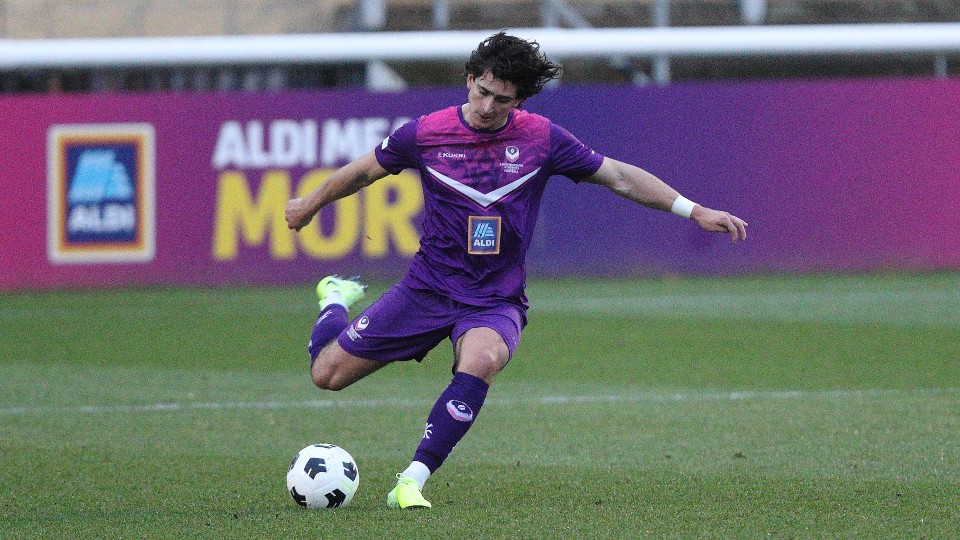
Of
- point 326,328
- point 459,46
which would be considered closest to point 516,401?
point 326,328

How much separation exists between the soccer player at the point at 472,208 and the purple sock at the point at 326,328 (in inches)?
7.4

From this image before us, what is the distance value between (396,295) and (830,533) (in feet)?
6.90

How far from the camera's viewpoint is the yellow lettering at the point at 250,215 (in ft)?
55.7

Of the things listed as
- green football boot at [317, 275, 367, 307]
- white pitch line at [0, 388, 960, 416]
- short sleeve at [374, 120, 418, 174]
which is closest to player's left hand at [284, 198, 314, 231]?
short sleeve at [374, 120, 418, 174]

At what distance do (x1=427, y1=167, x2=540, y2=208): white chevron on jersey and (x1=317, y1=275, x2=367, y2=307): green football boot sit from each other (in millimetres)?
1128

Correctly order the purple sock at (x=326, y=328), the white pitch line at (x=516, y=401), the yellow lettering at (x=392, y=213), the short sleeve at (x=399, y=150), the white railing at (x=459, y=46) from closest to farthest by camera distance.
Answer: the short sleeve at (x=399, y=150) < the purple sock at (x=326, y=328) < the white pitch line at (x=516, y=401) < the yellow lettering at (x=392, y=213) < the white railing at (x=459, y=46)

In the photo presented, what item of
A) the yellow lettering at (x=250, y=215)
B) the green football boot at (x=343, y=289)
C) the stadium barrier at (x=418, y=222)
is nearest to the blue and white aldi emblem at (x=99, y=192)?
the stadium barrier at (x=418, y=222)

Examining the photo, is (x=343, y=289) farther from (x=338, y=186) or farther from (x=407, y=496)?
(x=407, y=496)

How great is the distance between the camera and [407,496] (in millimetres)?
5680

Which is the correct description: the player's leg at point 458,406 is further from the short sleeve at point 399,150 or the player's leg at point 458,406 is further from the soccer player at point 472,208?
the short sleeve at point 399,150

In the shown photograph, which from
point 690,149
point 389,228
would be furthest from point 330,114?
point 690,149

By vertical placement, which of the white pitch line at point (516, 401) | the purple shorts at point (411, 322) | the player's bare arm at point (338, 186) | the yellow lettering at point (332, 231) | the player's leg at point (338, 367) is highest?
the player's bare arm at point (338, 186)

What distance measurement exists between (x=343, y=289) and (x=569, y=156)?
4.86 feet

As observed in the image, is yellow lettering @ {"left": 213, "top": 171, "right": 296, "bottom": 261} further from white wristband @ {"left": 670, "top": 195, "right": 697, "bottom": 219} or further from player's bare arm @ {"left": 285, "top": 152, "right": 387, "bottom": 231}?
white wristband @ {"left": 670, "top": 195, "right": 697, "bottom": 219}
